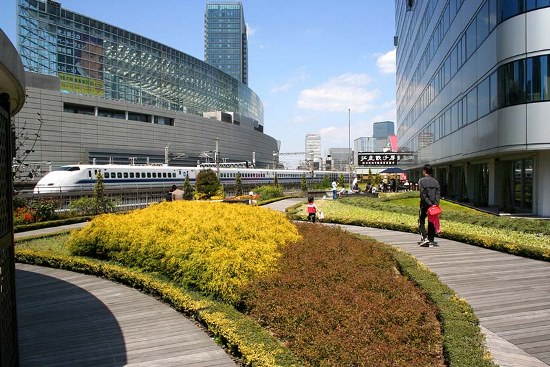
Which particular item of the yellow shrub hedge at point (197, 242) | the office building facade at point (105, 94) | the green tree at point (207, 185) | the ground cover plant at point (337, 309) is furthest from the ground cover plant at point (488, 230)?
the office building facade at point (105, 94)

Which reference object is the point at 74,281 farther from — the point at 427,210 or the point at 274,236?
the point at 427,210

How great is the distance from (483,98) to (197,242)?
58.7 ft

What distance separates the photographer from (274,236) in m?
8.75

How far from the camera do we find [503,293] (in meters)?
6.79

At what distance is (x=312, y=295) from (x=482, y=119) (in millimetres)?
18349

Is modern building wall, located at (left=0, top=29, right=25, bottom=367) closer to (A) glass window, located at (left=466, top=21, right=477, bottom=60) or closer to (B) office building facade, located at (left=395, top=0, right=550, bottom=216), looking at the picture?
(B) office building facade, located at (left=395, top=0, right=550, bottom=216)

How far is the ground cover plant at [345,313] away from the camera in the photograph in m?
4.12

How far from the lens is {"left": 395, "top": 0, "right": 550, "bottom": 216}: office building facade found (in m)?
16.5

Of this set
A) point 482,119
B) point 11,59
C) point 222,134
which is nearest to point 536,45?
point 482,119

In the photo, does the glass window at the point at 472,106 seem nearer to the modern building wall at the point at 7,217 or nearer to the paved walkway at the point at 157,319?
the paved walkway at the point at 157,319

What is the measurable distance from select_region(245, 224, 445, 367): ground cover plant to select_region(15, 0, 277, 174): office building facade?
5471 cm

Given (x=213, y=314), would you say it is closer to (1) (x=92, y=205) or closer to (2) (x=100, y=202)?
(1) (x=92, y=205)

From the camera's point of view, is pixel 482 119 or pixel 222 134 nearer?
pixel 482 119

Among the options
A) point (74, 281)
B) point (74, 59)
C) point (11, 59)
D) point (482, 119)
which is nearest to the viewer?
point (11, 59)
